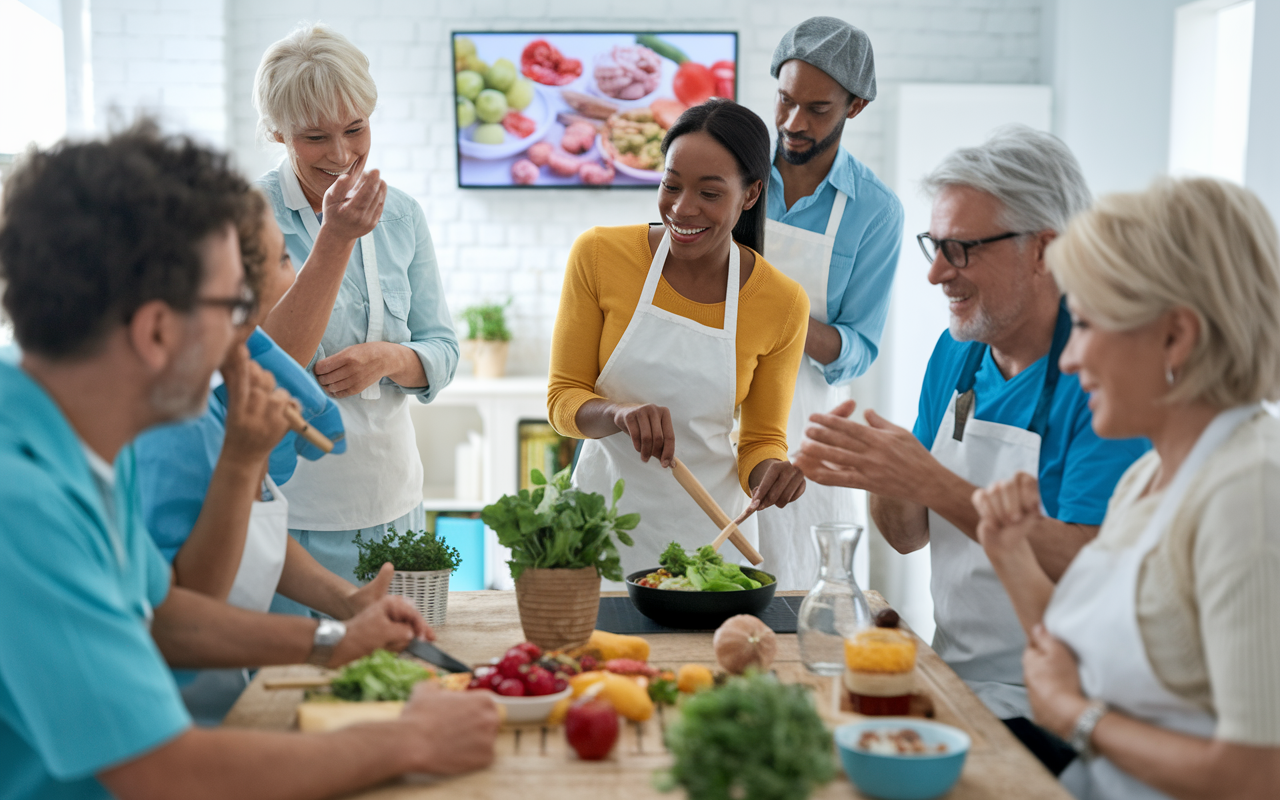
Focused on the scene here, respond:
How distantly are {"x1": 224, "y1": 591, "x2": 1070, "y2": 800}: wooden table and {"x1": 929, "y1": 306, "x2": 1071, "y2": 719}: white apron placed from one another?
0.51 feet

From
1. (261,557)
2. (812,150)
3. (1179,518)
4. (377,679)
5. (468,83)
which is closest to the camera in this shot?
(1179,518)

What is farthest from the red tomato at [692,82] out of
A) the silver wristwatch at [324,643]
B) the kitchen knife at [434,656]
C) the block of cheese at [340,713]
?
the block of cheese at [340,713]

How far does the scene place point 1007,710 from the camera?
1995 mm

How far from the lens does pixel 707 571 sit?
2193 millimetres

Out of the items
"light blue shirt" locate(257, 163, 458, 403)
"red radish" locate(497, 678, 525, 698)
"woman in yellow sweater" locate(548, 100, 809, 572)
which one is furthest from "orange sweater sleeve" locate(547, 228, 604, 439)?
"red radish" locate(497, 678, 525, 698)

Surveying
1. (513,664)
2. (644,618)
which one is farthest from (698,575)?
(513,664)

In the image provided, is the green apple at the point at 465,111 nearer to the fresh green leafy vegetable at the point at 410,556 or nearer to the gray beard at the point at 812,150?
the gray beard at the point at 812,150

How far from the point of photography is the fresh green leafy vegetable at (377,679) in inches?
64.2

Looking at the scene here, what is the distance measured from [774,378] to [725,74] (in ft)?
9.82

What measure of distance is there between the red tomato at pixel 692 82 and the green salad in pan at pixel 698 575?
11.7 ft

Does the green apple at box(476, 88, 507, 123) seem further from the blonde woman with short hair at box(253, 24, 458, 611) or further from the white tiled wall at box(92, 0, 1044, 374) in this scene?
the blonde woman with short hair at box(253, 24, 458, 611)

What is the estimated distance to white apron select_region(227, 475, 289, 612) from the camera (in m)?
1.87

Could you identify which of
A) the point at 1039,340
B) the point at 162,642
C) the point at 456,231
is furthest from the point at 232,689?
the point at 456,231

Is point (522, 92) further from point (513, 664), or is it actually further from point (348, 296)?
point (513, 664)
